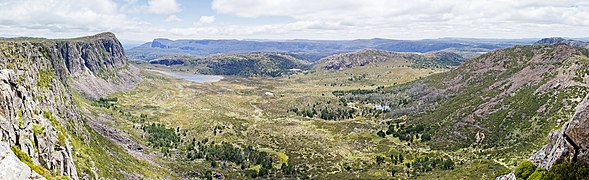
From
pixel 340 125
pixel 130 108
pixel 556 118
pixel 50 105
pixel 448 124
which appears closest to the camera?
pixel 50 105

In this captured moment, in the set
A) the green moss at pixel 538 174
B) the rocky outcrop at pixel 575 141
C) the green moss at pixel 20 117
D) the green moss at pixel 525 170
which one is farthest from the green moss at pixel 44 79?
the rocky outcrop at pixel 575 141

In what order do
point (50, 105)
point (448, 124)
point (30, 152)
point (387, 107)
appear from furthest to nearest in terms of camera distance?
point (387, 107), point (448, 124), point (50, 105), point (30, 152)

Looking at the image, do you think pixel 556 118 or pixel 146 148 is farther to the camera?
pixel 146 148

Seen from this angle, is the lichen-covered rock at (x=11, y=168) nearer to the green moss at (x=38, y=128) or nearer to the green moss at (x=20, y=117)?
the green moss at (x=20, y=117)

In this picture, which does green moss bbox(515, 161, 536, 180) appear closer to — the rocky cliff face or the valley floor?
the valley floor

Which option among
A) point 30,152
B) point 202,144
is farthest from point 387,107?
point 30,152

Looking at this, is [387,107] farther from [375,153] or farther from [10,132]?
[10,132]

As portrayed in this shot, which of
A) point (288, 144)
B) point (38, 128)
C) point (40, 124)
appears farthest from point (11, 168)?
point (288, 144)

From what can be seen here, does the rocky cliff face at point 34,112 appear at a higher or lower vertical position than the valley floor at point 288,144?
higher

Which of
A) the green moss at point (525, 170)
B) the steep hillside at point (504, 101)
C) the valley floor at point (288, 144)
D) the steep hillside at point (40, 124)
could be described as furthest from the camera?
the valley floor at point (288, 144)
